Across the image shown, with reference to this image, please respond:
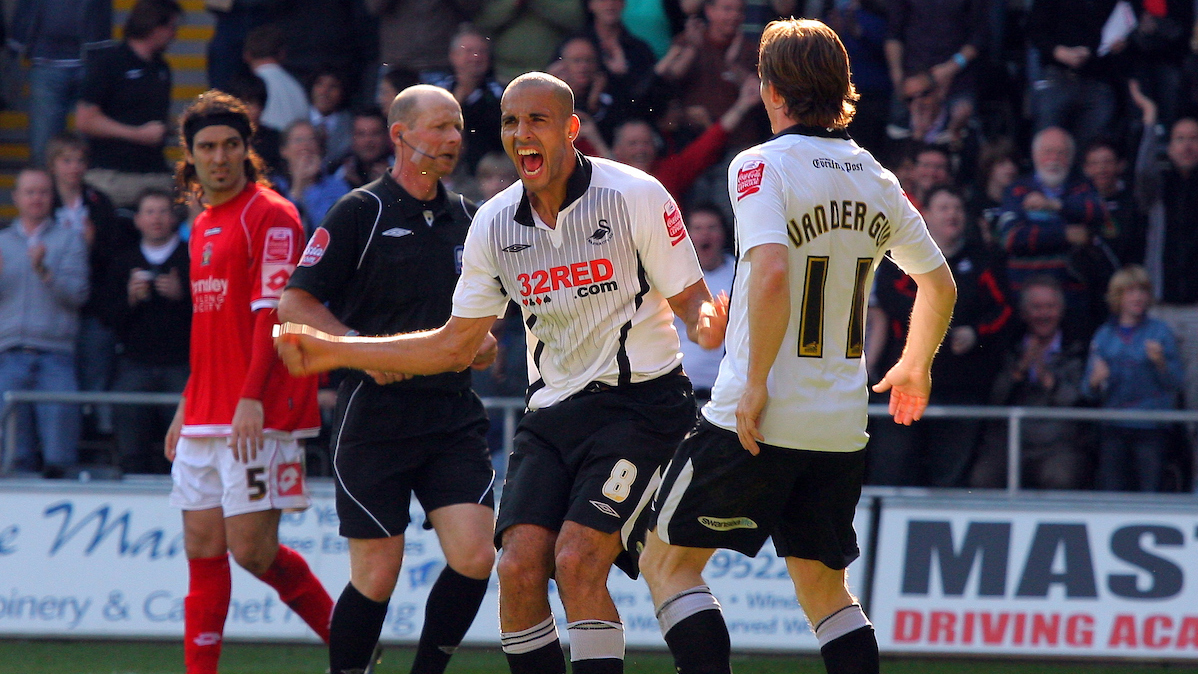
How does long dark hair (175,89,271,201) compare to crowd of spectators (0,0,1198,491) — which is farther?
crowd of spectators (0,0,1198,491)

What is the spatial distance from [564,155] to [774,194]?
2.70ft

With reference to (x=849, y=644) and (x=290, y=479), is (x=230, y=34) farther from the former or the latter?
(x=849, y=644)

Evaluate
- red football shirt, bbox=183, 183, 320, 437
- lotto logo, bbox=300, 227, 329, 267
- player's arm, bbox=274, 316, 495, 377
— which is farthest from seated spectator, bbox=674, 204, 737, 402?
player's arm, bbox=274, 316, 495, 377

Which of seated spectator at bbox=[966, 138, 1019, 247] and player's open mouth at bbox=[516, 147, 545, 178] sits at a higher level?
player's open mouth at bbox=[516, 147, 545, 178]

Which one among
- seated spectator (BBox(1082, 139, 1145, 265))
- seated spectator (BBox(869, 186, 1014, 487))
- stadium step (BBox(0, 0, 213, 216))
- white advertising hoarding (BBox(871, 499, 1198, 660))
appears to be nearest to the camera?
white advertising hoarding (BBox(871, 499, 1198, 660))

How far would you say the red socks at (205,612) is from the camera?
5613 millimetres

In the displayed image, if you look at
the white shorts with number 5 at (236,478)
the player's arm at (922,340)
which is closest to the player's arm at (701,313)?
the player's arm at (922,340)

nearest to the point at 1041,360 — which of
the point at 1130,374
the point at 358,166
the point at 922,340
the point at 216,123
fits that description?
the point at 1130,374

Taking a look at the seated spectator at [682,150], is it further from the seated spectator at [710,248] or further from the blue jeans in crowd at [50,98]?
the blue jeans in crowd at [50,98]

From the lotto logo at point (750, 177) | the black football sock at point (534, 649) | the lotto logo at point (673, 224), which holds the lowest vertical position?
the black football sock at point (534, 649)

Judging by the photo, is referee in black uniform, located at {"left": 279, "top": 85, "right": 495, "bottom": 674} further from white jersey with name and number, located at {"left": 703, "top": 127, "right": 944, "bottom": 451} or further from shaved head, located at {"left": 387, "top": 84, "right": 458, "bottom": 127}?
white jersey with name and number, located at {"left": 703, "top": 127, "right": 944, "bottom": 451}

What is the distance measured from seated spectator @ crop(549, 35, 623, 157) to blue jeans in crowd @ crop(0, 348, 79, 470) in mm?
3609

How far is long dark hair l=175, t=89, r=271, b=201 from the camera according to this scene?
5773 mm

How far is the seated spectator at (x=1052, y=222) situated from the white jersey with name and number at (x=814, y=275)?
470 centimetres
